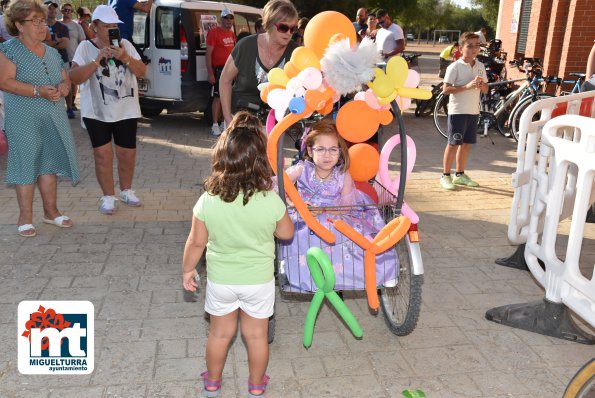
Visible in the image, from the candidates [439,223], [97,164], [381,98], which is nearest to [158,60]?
[97,164]

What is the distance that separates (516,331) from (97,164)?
13.7ft

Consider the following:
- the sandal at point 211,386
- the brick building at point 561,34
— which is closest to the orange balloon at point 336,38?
the sandal at point 211,386

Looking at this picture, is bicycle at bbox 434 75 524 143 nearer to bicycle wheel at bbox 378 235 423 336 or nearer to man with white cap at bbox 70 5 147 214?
man with white cap at bbox 70 5 147 214

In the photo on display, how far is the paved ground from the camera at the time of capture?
130 inches

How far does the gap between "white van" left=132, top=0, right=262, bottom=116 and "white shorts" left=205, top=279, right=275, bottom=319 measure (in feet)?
24.8

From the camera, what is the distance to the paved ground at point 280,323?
10.8ft

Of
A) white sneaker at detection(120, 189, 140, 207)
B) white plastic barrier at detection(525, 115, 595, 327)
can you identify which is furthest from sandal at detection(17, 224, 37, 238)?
white plastic barrier at detection(525, 115, 595, 327)

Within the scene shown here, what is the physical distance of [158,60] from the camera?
32.8ft

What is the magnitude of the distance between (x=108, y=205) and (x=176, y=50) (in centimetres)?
462

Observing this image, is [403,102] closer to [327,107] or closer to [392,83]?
[392,83]

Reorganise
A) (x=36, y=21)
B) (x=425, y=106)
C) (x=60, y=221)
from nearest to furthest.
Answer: (x=36, y=21), (x=60, y=221), (x=425, y=106)

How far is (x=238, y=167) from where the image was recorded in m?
2.80

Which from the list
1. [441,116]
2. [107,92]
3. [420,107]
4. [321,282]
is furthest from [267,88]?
[420,107]

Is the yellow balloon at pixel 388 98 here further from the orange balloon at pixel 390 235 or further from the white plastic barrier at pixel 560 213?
the white plastic barrier at pixel 560 213
